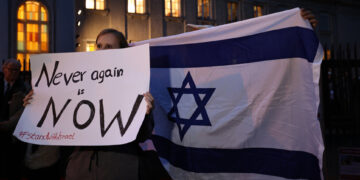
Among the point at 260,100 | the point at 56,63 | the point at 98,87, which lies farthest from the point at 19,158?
the point at 260,100

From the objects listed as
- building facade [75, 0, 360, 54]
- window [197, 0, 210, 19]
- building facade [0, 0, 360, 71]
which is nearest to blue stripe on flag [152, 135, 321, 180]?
building facade [0, 0, 360, 71]

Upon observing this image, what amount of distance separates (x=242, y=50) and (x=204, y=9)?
1796 cm

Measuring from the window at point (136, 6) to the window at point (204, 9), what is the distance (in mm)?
3721

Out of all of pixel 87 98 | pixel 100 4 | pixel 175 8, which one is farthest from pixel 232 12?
pixel 87 98

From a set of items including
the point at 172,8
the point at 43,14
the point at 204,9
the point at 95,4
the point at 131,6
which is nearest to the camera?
the point at 43,14

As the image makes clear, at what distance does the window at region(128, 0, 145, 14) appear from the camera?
18.6 metres

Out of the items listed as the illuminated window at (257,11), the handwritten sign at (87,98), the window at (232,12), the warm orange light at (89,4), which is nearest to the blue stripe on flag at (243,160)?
the handwritten sign at (87,98)

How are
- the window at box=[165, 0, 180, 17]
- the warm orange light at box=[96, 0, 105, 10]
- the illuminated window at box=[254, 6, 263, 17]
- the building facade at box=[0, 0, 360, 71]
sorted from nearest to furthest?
the building facade at box=[0, 0, 360, 71], the warm orange light at box=[96, 0, 105, 10], the window at box=[165, 0, 180, 17], the illuminated window at box=[254, 6, 263, 17]

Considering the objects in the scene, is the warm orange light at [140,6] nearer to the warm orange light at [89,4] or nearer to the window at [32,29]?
the warm orange light at [89,4]

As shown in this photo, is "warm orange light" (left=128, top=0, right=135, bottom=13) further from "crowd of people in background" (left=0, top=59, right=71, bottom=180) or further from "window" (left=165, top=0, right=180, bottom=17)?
"crowd of people in background" (left=0, top=59, right=71, bottom=180)

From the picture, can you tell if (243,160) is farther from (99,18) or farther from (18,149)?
(99,18)

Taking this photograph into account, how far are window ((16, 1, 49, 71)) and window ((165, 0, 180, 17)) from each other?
279 inches

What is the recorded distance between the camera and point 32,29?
1530 cm

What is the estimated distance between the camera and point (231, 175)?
10.5 feet
